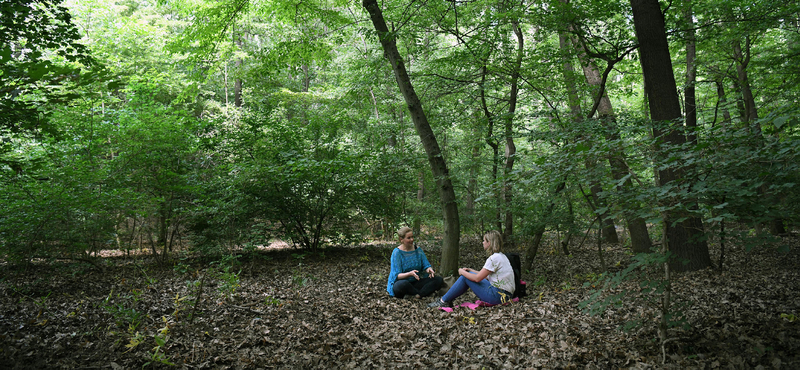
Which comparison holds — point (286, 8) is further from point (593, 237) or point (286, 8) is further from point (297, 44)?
point (593, 237)

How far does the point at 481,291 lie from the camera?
16.2 ft

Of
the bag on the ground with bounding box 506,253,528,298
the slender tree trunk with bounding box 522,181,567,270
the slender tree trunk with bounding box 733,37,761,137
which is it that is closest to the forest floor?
the bag on the ground with bounding box 506,253,528,298

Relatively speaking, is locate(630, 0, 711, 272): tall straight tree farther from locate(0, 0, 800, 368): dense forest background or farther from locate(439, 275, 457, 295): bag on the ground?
locate(439, 275, 457, 295): bag on the ground

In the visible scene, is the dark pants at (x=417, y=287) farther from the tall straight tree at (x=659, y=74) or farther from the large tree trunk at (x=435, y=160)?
the tall straight tree at (x=659, y=74)

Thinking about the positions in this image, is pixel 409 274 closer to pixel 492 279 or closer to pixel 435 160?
pixel 492 279

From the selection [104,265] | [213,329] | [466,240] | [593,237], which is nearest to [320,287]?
[213,329]

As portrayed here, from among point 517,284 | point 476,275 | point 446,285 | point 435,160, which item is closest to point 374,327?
point 476,275

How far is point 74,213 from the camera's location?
5.77 m

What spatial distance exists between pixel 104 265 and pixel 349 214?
15.4 ft

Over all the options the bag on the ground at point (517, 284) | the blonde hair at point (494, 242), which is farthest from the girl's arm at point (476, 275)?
the bag on the ground at point (517, 284)

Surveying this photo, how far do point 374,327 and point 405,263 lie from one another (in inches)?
57.3

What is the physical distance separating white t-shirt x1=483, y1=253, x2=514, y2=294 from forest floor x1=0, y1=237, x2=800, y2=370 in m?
0.26

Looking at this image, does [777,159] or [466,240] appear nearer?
[777,159]

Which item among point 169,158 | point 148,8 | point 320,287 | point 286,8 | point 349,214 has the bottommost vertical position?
point 320,287
